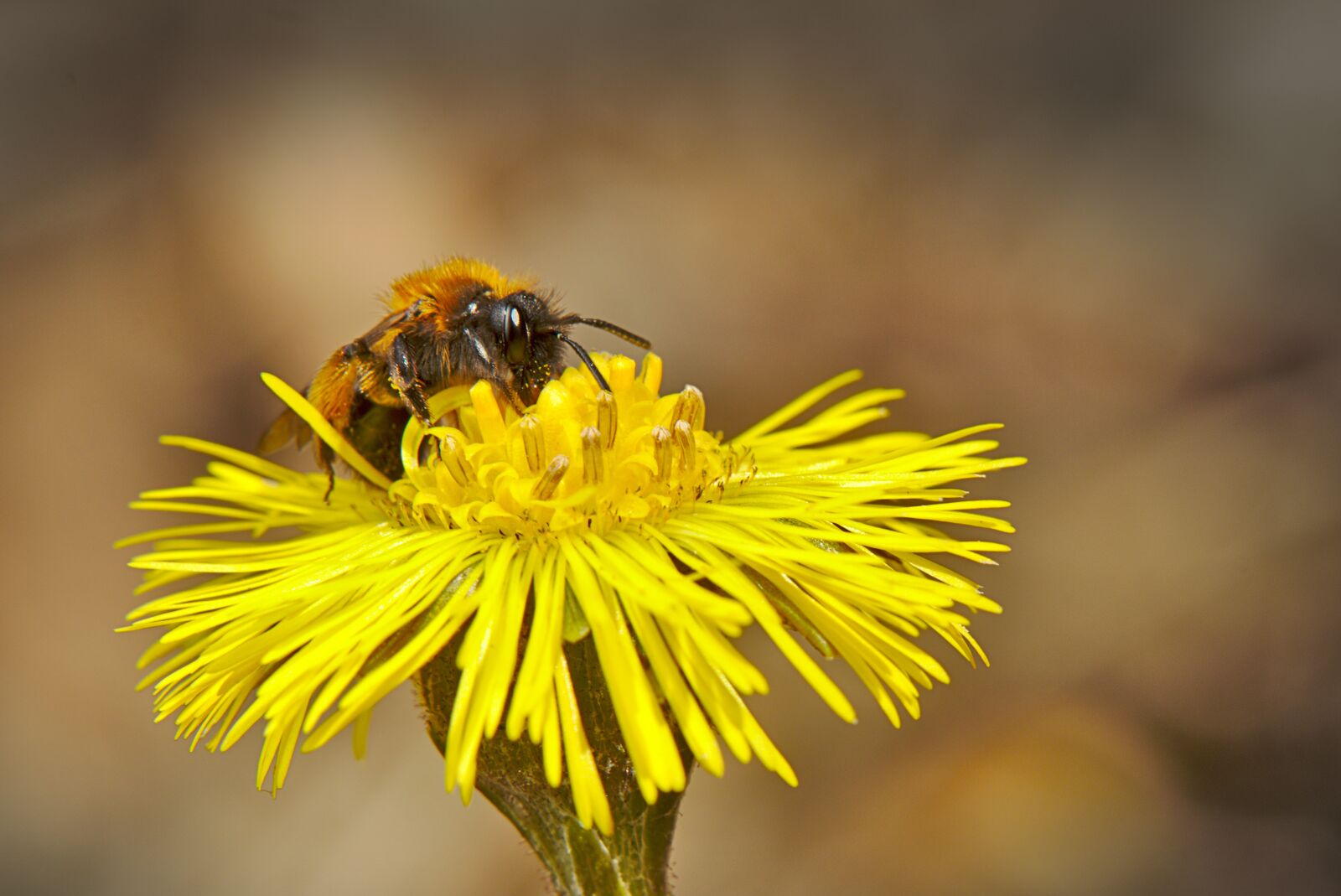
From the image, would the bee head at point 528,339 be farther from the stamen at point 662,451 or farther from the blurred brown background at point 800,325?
the blurred brown background at point 800,325

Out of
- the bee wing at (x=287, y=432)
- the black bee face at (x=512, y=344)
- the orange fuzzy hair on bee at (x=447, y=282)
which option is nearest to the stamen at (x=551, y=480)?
the black bee face at (x=512, y=344)

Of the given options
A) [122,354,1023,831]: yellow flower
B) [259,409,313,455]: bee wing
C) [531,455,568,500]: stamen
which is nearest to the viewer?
[122,354,1023,831]: yellow flower

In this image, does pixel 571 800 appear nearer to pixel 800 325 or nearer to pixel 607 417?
pixel 607 417

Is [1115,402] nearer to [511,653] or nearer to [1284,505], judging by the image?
[1284,505]

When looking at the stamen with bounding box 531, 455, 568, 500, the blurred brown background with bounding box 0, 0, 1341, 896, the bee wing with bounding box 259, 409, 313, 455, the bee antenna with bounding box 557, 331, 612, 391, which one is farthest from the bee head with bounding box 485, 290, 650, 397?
the blurred brown background with bounding box 0, 0, 1341, 896

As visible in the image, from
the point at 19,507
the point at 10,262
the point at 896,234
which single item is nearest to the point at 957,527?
the point at 896,234

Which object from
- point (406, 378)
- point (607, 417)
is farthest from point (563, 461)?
point (406, 378)

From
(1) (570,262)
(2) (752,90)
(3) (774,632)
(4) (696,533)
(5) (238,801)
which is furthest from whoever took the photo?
(2) (752,90)

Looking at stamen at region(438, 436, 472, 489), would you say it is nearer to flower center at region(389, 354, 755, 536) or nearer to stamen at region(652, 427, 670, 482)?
flower center at region(389, 354, 755, 536)
